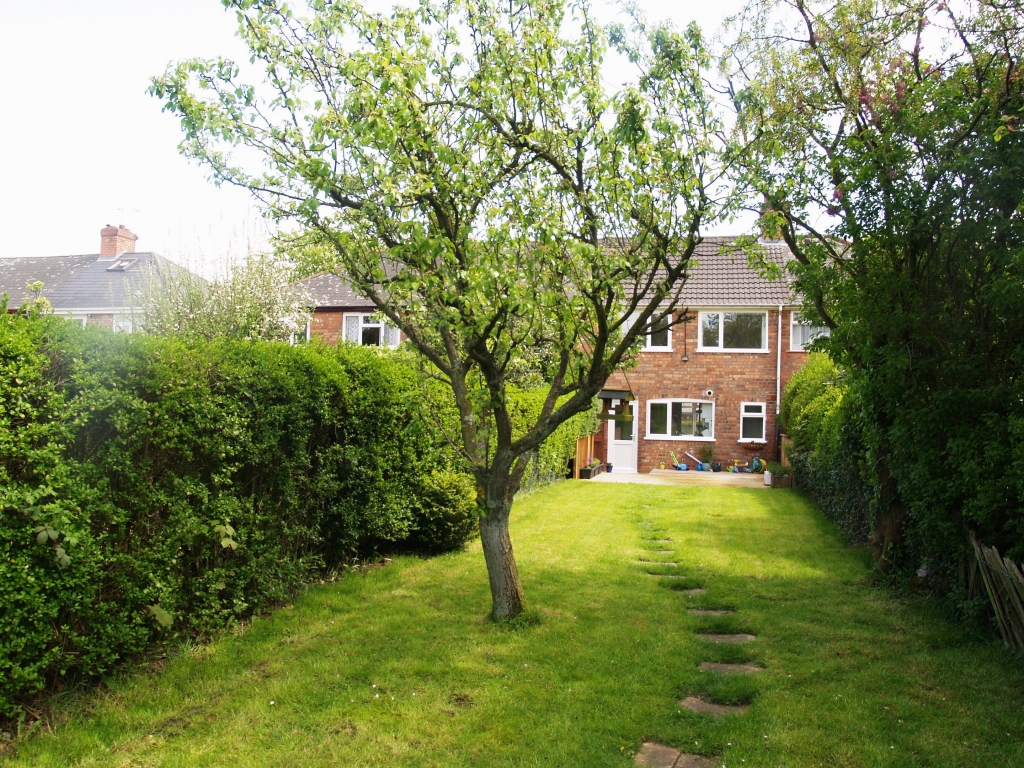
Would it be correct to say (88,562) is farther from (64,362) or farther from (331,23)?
(331,23)

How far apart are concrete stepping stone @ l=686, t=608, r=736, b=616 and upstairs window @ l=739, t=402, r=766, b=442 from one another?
18.2 m

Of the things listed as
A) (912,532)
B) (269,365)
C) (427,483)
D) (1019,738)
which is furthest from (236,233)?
(1019,738)

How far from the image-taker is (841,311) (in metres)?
7.55

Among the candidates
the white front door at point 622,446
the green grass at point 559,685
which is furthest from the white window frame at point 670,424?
the green grass at point 559,685

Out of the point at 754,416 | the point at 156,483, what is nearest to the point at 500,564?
the point at 156,483

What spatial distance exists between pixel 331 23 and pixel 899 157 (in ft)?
16.1

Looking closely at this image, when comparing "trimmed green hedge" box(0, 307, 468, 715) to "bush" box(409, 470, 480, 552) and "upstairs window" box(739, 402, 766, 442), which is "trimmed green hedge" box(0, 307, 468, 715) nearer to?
"bush" box(409, 470, 480, 552)

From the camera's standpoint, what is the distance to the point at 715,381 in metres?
25.6

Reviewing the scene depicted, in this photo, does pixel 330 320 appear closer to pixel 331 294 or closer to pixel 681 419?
pixel 331 294

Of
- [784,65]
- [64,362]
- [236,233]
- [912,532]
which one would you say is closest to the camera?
[64,362]

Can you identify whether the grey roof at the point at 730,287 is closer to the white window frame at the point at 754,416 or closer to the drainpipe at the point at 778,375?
the drainpipe at the point at 778,375

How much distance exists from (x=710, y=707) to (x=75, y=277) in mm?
33478

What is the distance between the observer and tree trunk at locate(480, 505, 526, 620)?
7.05m

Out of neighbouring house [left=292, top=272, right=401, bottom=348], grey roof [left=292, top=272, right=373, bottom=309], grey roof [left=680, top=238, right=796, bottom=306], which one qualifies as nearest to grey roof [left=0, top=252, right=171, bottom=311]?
grey roof [left=292, top=272, right=373, bottom=309]
